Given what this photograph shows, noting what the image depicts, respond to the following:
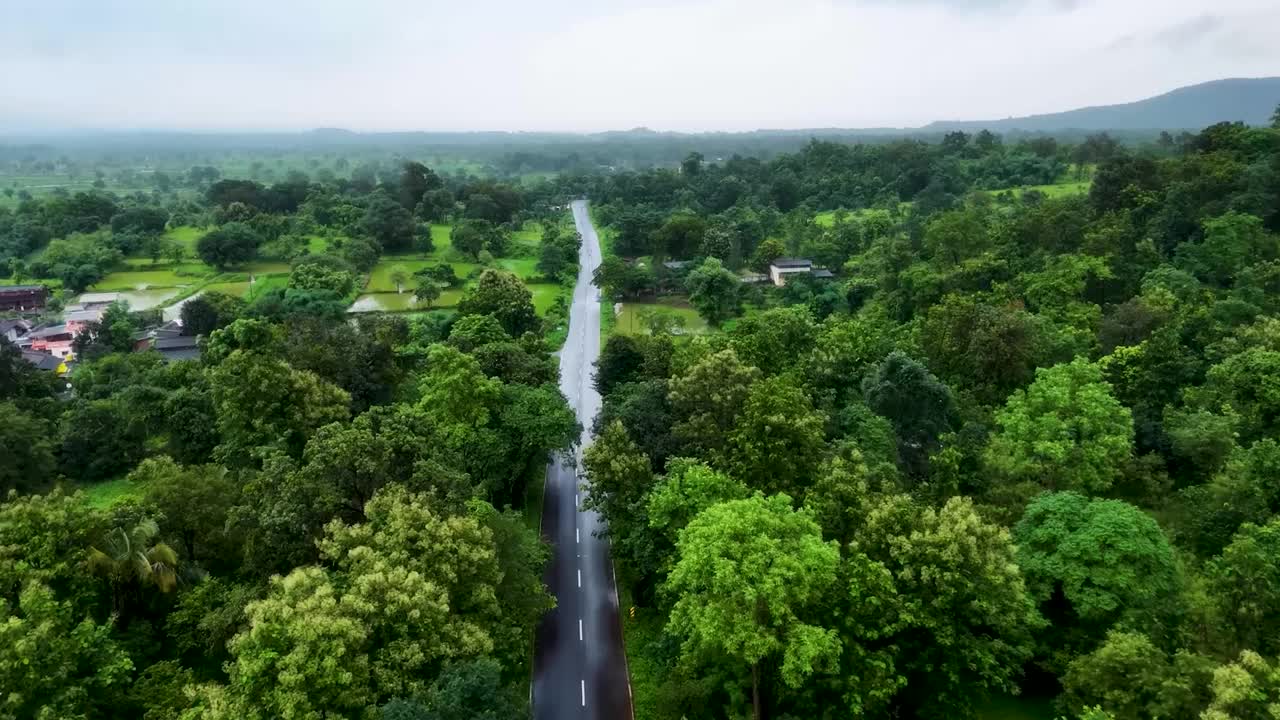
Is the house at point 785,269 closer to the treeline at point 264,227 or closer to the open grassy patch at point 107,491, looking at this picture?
the treeline at point 264,227

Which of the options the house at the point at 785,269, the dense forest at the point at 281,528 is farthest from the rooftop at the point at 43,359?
the house at the point at 785,269

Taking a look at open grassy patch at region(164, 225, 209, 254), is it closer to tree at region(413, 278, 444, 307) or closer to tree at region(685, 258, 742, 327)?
tree at region(413, 278, 444, 307)

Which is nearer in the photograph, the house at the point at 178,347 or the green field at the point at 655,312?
the house at the point at 178,347

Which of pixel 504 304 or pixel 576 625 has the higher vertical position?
pixel 504 304

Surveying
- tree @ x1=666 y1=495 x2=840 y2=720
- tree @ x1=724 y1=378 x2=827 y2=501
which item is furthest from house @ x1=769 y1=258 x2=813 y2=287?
tree @ x1=666 y1=495 x2=840 y2=720

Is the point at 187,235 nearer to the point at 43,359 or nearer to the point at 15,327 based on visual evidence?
the point at 15,327

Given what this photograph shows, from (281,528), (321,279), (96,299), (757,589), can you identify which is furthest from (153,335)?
(757,589)
